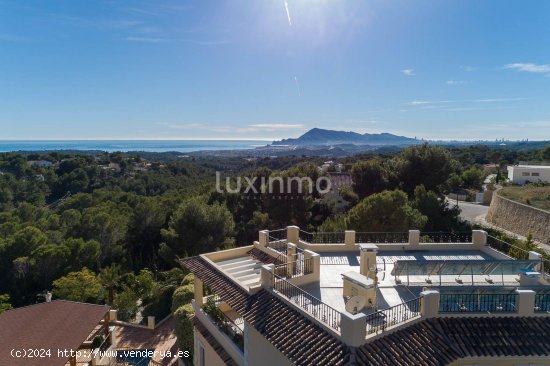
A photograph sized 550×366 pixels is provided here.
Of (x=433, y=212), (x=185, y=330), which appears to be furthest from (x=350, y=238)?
(x=433, y=212)

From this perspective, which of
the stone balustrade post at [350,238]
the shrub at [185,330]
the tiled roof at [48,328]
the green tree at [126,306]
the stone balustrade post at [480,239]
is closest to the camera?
the tiled roof at [48,328]

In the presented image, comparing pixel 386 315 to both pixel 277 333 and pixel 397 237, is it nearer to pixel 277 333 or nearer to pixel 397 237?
pixel 277 333

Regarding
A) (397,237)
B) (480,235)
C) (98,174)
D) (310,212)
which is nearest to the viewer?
(480,235)

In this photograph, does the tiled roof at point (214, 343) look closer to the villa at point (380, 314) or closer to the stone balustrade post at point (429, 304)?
the villa at point (380, 314)

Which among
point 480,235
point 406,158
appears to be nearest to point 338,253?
point 480,235

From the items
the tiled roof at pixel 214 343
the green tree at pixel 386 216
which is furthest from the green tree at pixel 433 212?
the tiled roof at pixel 214 343

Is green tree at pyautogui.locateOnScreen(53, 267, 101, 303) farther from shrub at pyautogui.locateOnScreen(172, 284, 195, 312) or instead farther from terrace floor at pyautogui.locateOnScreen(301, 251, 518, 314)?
terrace floor at pyautogui.locateOnScreen(301, 251, 518, 314)

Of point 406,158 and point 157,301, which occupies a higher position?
point 406,158
